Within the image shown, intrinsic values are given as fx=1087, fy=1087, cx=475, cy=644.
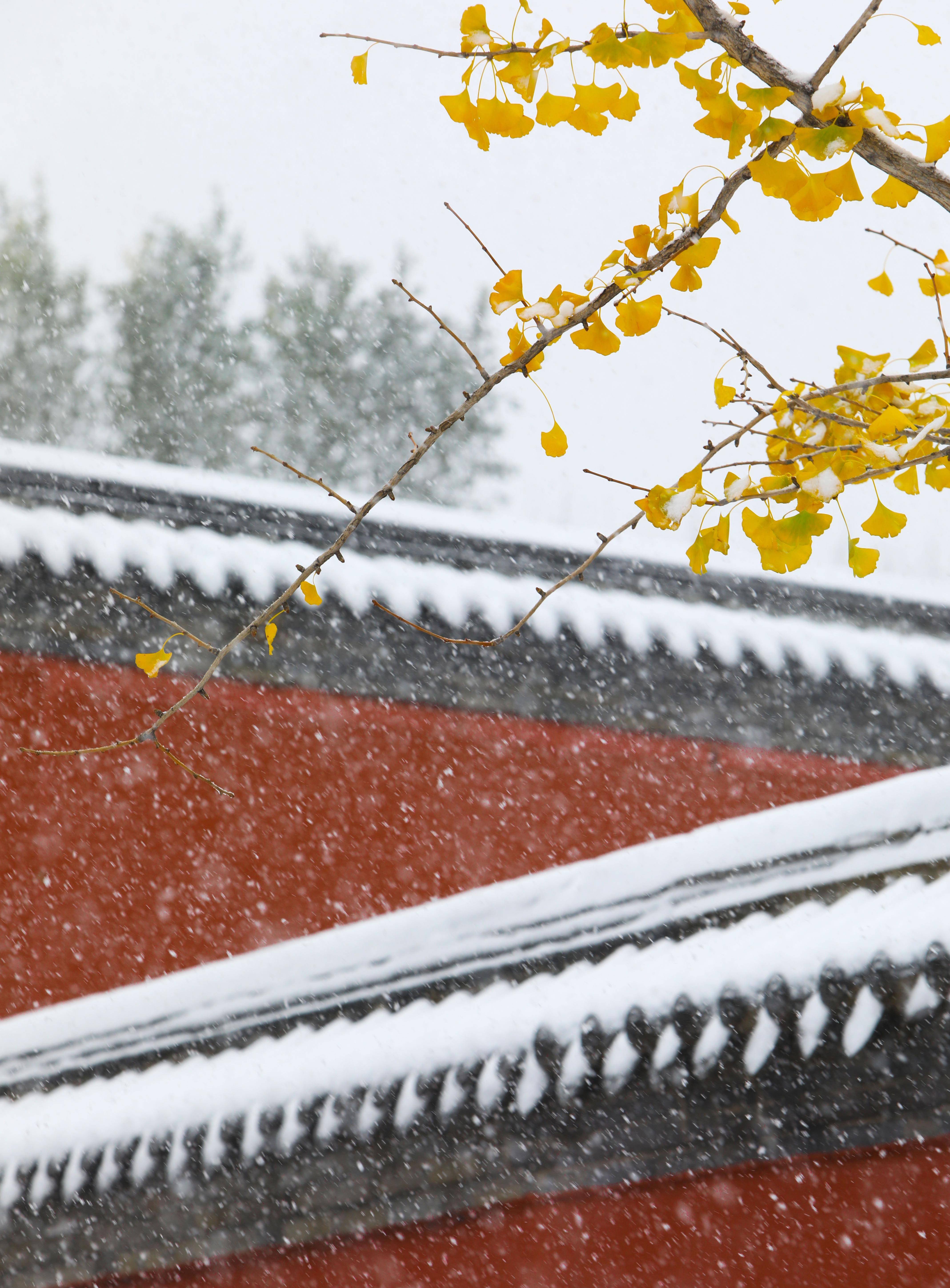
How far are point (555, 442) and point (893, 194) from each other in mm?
442

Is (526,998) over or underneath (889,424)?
underneath

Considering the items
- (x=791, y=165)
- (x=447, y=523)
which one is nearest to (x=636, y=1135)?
(x=791, y=165)

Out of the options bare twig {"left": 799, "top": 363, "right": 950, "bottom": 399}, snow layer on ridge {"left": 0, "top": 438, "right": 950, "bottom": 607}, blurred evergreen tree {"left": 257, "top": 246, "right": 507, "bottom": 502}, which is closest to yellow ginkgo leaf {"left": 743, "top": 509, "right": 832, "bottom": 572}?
bare twig {"left": 799, "top": 363, "right": 950, "bottom": 399}

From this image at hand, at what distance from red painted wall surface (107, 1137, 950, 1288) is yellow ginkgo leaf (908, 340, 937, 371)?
42.3 inches

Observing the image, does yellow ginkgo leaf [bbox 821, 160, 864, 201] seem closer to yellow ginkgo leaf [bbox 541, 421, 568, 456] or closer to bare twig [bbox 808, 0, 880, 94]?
bare twig [bbox 808, 0, 880, 94]

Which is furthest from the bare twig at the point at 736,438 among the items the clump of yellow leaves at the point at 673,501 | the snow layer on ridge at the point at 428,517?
the snow layer on ridge at the point at 428,517

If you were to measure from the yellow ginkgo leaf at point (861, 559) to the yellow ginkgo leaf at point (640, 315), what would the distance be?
340 mm

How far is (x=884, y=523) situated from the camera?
→ 49.7 inches

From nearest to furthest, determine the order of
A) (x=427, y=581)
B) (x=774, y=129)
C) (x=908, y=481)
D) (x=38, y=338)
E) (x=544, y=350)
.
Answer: (x=774, y=129) < (x=544, y=350) < (x=908, y=481) < (x=427, y=581) < (x=38, y=338)

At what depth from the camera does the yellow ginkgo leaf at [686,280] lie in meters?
1.24

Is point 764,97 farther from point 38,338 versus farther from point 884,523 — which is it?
point 38,338

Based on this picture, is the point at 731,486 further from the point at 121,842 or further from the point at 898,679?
the point at 898,679

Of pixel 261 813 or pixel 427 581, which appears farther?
pixel 427 581

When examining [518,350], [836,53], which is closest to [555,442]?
[518,350]
